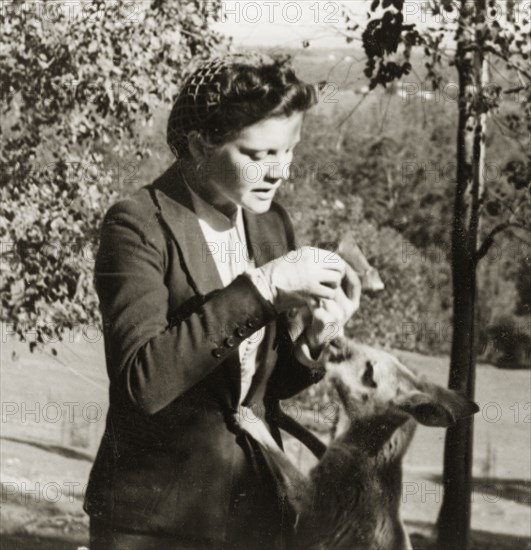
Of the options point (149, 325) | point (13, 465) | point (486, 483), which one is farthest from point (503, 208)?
point (13, 465)

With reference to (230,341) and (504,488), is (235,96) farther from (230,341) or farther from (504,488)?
(504,488)

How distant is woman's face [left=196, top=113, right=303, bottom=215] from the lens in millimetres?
2561

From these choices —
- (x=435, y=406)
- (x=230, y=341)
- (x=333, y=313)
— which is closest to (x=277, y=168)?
(x=333, y=313)

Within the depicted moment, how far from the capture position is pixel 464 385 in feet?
10.7

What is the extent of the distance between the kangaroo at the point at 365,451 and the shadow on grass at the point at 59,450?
3.75 ft

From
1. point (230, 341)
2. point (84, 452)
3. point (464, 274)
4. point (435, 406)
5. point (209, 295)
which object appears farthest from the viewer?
point (84, 452)

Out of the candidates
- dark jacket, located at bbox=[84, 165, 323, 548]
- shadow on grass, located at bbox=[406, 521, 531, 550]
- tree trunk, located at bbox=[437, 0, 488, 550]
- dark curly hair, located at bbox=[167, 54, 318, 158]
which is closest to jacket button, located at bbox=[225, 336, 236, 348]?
dark jacket, located at bbox=[84, 165, 323, 548]

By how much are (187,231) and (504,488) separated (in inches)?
59.9

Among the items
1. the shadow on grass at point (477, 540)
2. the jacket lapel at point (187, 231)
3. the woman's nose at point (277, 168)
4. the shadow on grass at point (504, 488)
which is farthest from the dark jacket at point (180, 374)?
the shadow on grass at point (504, 488)

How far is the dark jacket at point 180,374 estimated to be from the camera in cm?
232

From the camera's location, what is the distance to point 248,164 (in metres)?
2.58

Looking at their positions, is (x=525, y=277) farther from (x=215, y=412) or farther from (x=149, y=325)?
(x=149, y=325)

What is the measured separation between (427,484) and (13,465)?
5.34ft

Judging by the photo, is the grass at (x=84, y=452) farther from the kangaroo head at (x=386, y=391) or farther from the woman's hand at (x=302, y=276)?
the woman's hand at (x=302, y=276)
